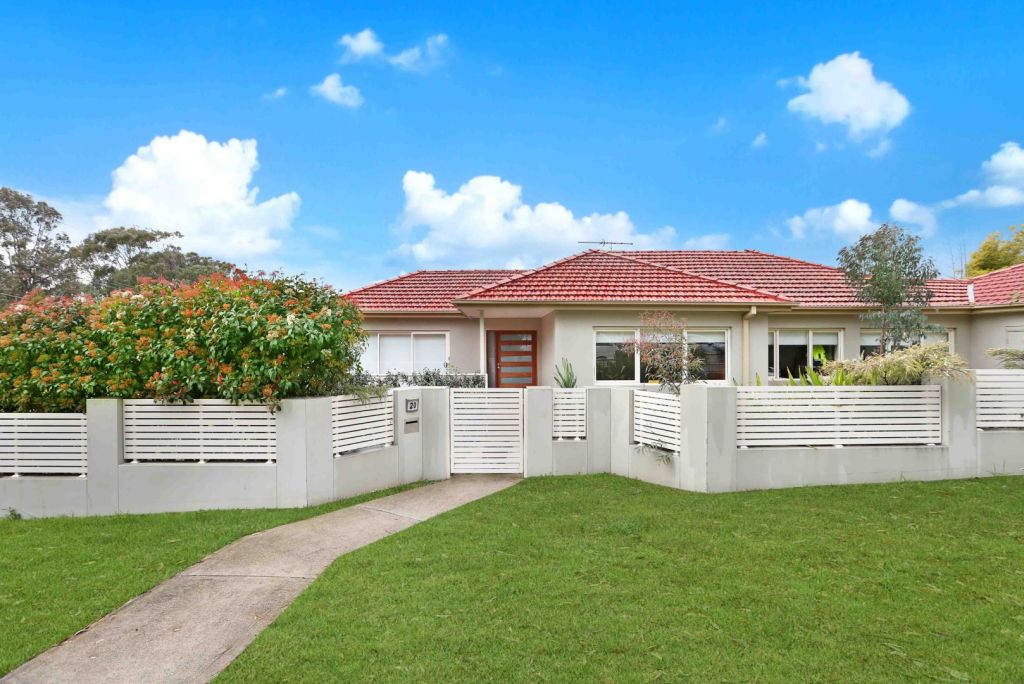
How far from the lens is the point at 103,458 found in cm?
718

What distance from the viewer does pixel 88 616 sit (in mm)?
4109

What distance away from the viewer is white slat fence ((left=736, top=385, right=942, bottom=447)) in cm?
788

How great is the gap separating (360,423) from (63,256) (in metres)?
41.5

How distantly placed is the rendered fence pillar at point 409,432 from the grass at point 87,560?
926 mm

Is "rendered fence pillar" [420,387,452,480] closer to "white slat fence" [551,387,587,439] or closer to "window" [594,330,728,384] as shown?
"white slat fence" [551,387,587,439]

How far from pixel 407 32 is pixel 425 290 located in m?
7.24

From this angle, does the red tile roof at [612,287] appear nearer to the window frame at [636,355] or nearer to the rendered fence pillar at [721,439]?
the window frame at [636,355]

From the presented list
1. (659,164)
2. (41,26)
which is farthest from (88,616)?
(659,164)

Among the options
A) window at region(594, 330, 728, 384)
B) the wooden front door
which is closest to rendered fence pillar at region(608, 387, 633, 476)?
window at region(594, 330, 728, 384)

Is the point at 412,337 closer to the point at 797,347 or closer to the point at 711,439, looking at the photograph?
the point at 711,439

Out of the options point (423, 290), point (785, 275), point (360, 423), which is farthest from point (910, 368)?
point (423, 290)

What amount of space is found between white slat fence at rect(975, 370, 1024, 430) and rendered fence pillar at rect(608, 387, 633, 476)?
17.6ft

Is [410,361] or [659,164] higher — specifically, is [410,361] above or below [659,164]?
below

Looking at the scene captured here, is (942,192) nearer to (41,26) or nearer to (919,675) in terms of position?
(919,675)
